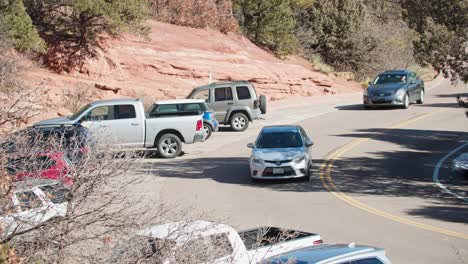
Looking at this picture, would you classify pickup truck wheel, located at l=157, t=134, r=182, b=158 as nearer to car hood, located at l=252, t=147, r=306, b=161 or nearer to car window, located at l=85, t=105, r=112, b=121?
car window, located at l=85, t=105, r=112, b=121

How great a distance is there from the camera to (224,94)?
106 feet

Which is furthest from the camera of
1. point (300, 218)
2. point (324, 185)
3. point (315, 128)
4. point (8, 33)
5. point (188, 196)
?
point (315, 128)

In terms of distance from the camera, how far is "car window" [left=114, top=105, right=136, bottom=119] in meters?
25.5

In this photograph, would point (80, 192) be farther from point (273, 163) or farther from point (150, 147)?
point (150, 147)

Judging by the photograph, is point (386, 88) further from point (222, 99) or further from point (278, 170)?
point (278, 170)

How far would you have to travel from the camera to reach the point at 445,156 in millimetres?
27094

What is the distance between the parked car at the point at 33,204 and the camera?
26.0 ft

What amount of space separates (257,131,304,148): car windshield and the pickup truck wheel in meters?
4.30

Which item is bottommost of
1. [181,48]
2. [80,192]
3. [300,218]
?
[300,218]

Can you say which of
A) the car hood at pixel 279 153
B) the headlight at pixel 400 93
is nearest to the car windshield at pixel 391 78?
the headlight at pixel 400 93

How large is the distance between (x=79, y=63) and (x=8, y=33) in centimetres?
608

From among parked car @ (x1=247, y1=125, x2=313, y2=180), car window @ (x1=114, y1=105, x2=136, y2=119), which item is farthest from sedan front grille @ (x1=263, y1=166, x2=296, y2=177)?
car window @ (x1=114, y1=105, x2=136, y2=119)

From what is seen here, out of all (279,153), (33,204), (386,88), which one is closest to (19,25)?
(279,153)

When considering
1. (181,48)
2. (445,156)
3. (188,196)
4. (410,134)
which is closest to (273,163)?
(188,196)
